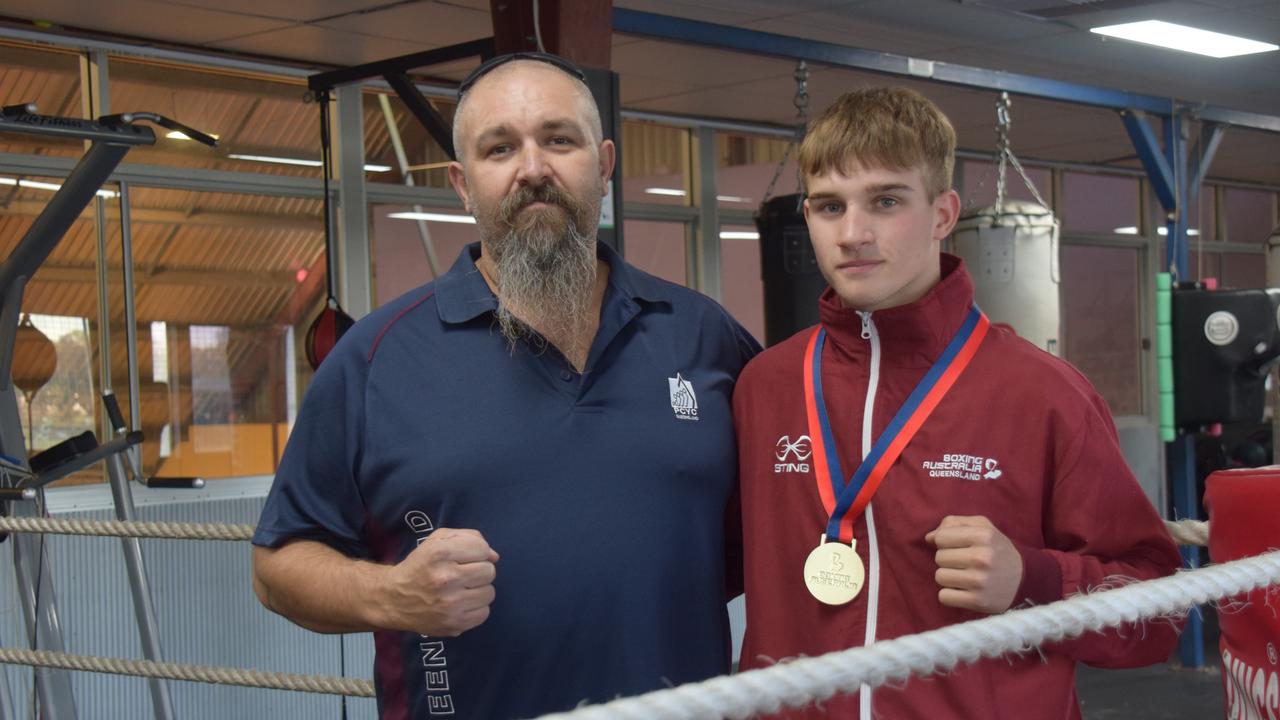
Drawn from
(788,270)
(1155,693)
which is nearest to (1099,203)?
(1155,693)

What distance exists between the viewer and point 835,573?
150 cm

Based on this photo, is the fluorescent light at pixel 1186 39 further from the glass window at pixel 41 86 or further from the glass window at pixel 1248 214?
Answer: the glass window at pixel 1248 214

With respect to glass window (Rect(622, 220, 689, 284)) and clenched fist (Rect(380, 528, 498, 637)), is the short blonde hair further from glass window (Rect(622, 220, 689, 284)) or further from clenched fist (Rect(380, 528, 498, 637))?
glass window (Rect(622, 220, 689, 284))

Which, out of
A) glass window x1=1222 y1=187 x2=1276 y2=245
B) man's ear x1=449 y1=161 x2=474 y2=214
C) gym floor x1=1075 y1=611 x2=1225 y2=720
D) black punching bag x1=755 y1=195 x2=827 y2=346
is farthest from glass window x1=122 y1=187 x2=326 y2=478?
glass window x1=1222 y1=187 x2=1276 y2=245

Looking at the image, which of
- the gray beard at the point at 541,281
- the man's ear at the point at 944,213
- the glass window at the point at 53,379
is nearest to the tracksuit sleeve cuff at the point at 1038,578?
the man's ear at the point at 944,213

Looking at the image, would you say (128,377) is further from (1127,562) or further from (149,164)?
(1127,562)

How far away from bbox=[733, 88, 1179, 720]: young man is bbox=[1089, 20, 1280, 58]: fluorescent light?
4.39m

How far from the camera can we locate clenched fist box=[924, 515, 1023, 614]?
1.34 metres

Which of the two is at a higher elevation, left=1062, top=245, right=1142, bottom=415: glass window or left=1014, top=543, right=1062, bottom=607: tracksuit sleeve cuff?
left=1062, top=245, right=1142, bottom=415: glass window

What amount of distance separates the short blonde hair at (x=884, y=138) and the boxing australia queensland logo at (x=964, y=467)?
0.33 metres

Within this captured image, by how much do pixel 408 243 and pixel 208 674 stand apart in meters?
3.61

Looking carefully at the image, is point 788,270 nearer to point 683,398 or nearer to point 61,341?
point 61,341

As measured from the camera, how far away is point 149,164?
5254 mm

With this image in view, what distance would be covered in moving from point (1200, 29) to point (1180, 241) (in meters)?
1.27
